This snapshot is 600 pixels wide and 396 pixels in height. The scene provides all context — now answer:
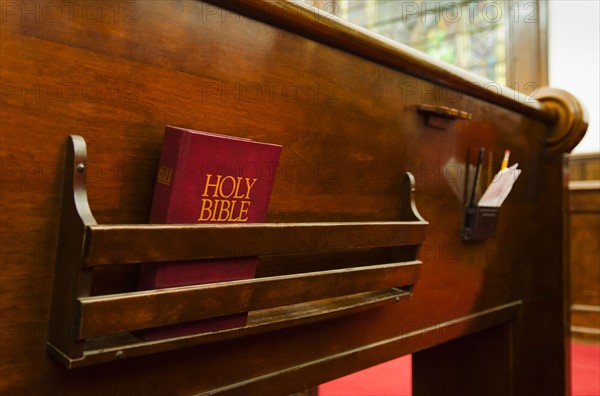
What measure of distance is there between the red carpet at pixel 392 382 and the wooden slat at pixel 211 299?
1701 millimetres

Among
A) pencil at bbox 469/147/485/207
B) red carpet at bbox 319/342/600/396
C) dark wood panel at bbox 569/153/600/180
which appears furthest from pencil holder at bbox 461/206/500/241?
dark wood panel at bbox 569/153/600/180

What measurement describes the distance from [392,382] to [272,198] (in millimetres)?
2039

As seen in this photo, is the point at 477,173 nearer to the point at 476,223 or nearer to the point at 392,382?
the point at 476,223

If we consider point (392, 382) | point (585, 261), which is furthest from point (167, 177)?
point (585, 261)

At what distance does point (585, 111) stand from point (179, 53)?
1270 millimetres

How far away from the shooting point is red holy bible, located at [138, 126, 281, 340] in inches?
23.0

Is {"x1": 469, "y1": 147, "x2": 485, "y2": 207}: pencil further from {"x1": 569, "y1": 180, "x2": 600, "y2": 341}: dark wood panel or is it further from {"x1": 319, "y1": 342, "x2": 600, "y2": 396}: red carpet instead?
{"x1": 569, "y1": 180, "x2": 600, "y2": 341}: dark wood panel

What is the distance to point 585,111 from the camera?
1.48 meters

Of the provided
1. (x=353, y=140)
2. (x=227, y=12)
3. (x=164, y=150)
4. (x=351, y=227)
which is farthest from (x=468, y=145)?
(x=164, y=150)

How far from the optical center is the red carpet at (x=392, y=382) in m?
2.40

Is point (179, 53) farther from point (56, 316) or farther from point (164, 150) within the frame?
point (56, 316)

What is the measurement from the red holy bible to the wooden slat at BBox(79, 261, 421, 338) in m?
0.02

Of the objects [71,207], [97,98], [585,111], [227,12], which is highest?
[585,111]

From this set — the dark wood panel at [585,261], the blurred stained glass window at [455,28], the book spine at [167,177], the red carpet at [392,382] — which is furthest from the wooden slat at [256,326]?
the blurred stained glass window at [455,28]
